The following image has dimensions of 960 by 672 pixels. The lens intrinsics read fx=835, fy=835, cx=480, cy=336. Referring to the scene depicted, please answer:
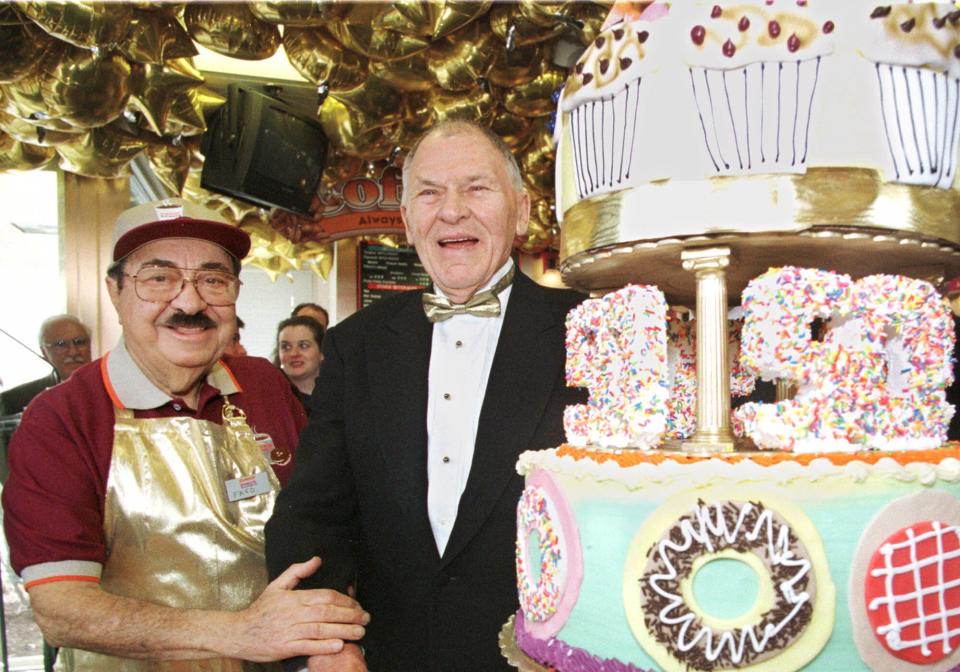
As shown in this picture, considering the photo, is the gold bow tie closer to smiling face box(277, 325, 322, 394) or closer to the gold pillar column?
the gold pillar column

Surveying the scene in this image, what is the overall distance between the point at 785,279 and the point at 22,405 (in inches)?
111

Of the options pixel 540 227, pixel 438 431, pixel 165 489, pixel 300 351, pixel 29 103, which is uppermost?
pixel 29 103

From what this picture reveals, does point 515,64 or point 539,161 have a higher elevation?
point 515,64

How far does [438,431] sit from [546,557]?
1.40 ft

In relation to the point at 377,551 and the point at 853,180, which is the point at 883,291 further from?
the point at 377,551

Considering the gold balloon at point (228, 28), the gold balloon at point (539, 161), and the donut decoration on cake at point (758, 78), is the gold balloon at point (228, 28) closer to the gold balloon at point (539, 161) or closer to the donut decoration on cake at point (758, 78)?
the gold balloon at point (539, 161)

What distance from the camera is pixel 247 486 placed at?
205cm

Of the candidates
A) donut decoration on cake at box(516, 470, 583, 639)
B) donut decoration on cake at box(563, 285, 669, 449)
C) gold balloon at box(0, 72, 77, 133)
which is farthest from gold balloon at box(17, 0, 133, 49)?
donut decoration on cake at box(516, 470, 583, 639)

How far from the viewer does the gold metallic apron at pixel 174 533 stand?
1.92 metres

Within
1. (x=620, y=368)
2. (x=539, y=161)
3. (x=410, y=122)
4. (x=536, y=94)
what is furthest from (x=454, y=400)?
(x=539, y=161)

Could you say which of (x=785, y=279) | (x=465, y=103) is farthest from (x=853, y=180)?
(x=465, y=103)

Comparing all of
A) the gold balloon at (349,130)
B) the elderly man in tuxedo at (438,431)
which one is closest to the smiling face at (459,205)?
the elderly man in tuxedo at (438,431)

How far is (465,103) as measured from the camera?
5.29 metres

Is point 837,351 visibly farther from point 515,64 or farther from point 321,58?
point 321,58
